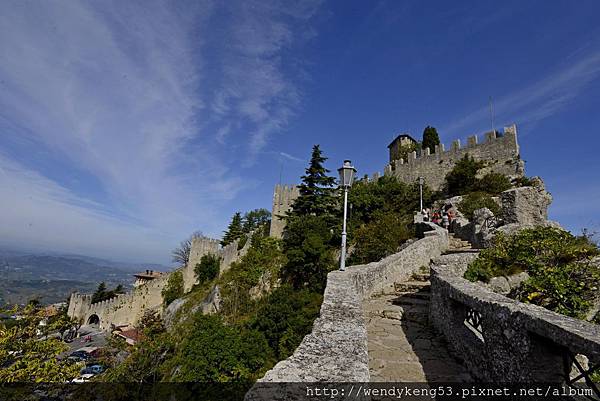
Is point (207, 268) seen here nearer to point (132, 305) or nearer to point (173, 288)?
point (173, 288)

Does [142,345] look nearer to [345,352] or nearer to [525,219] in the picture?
[345,352]

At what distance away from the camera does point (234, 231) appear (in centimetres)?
4162

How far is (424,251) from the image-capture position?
1046 cm

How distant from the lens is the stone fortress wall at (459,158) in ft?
69.6

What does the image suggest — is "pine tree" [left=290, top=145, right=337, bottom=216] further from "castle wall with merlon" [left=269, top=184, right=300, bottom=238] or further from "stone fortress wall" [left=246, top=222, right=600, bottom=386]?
"stone fortress wall" [left=246, top=222, right=600, bottom=386]

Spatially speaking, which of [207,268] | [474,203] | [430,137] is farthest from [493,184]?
[207,268]

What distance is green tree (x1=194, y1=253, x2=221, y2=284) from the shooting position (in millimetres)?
29958

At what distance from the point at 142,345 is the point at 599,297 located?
16658 millimetres

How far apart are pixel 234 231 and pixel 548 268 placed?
38.7 m

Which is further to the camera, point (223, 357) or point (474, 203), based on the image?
point (474, 203)

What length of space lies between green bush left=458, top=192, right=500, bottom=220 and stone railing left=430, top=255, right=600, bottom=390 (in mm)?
14025

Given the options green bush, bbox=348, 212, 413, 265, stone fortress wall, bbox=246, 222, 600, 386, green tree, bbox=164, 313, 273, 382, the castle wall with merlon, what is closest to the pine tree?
the castle wall with merlon

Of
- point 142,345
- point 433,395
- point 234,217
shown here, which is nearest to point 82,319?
point 234,217

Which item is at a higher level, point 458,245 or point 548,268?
Answer: point 458,245
